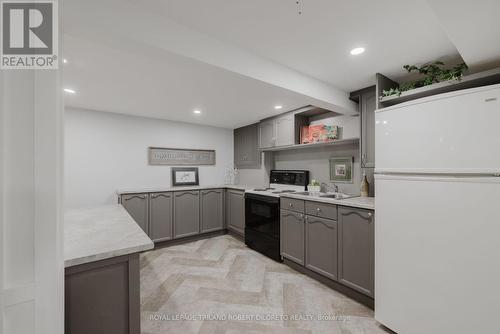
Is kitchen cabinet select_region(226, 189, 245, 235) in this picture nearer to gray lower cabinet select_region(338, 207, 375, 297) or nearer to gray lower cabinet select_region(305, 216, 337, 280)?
gray lower cabinet select_region(305, 216, 337, 280)

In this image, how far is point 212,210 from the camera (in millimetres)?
3859

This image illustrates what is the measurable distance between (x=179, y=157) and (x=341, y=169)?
2.89m

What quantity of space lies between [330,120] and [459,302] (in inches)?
90.1

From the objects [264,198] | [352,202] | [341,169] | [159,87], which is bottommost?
[264,198]

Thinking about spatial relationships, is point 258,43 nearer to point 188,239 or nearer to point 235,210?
point 235,210

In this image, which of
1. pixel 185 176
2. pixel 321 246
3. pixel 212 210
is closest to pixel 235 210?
pixel 212 210

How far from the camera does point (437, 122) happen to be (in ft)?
4.57

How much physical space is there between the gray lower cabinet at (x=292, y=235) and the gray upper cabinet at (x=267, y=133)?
1314mm

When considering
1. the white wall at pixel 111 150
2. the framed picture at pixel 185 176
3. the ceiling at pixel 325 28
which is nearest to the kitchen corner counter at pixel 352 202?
the ceiling at pixel 325 28

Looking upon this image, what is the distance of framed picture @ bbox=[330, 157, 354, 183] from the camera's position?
9.08ft

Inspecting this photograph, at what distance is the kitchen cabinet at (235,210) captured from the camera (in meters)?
3.61

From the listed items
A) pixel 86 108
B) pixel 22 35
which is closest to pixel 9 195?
pixel 22 35

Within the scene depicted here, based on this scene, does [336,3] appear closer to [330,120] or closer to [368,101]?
[368,101]

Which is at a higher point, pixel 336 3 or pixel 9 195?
pixel 336 3
